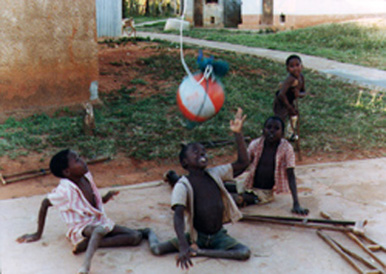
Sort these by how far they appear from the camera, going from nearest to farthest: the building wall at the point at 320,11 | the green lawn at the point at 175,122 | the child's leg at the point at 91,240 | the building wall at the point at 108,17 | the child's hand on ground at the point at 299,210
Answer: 1. the child's leg at the point at 91,240
2. the child's hand on ground at the point at 299,210
3. the green lawn at the point at 175,122
4. the building wall at the point at 108,17
5. the building wall at the point at 320,11

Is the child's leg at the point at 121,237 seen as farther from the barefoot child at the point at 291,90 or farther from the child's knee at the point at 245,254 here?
the barefoot child at the point at 291,90

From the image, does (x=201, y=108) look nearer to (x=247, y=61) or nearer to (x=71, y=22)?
(x=71, y=22)

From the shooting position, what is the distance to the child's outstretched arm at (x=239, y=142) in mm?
3555

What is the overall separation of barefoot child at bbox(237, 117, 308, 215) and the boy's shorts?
1.00 m

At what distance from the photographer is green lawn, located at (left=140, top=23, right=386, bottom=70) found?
45.0ft

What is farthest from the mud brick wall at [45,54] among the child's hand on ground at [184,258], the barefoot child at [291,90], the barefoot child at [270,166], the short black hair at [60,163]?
the child's hand on ground at [184,258]

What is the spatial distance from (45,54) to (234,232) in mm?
4574

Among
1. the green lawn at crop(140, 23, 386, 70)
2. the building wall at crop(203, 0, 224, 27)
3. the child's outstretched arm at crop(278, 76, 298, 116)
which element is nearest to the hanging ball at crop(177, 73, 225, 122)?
the child's outstretched arm at crop(278, 76, 298, 116)

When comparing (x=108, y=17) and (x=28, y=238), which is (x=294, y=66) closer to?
(x=28, y=238)

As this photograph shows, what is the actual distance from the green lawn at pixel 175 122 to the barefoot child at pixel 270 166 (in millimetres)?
1651

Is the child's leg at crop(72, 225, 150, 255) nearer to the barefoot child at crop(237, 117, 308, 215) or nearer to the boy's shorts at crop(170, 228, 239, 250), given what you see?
the boy's shorts at crop(170, 228, 239, 250)

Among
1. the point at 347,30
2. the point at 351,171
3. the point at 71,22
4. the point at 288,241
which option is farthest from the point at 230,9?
the point at 288,241

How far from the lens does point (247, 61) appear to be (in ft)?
37.6

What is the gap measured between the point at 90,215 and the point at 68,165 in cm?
43
